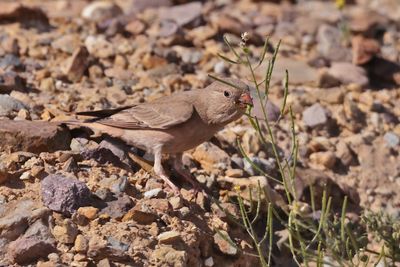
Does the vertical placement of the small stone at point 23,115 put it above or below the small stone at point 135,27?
above

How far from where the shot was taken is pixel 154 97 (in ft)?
24.9

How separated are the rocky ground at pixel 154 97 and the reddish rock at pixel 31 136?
0.01 metres

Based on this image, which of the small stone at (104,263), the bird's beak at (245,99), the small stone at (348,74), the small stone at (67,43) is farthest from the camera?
the small stone at (348,74)

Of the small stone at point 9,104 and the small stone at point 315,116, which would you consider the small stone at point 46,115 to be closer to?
the small stone at point 9,104

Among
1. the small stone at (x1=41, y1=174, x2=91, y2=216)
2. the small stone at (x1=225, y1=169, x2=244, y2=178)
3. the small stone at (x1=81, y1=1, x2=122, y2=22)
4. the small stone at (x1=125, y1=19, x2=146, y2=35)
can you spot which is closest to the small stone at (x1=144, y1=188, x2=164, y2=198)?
the small stone at (x1=41, y1=174, x2=91, y2=216)

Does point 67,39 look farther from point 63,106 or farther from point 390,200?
point 390,200

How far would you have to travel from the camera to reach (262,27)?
9.48 metres

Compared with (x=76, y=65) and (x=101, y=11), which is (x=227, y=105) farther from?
(x=101, y=11)

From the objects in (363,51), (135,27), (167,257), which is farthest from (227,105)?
(363,51)

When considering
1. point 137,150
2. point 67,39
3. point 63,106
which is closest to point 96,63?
point 67,39

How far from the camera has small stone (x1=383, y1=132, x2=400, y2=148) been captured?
779cm

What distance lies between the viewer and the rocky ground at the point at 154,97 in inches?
210

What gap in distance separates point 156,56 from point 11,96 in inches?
73.0

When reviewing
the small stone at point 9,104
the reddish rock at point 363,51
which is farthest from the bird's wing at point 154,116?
the reddish rock at point 363,51
